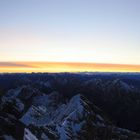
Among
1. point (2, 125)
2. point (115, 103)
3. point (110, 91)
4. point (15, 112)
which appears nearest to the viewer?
point (2, 125)

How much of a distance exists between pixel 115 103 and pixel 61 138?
292 ft

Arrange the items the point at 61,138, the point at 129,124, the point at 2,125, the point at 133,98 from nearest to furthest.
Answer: the point at 61,138, the point at 2,125, the point at 129,124, the point at 133,98

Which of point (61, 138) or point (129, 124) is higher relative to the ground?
point (61, 138)

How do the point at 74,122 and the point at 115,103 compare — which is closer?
the point at 74,122

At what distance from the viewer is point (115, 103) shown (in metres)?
134

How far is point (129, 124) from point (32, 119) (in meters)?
38.4

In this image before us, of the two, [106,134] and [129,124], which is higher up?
[106,134]

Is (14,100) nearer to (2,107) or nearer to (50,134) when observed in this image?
(2,107)

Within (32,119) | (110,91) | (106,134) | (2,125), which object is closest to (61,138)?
(106,134)

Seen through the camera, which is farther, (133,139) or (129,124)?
(129,124)

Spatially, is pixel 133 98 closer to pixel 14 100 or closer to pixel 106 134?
pixel 14 100

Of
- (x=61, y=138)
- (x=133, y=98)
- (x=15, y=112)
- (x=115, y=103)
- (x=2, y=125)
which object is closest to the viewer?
(x=61, y=138)

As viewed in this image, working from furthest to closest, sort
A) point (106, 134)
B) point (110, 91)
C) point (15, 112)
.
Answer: point (110, 91), point (15, 112), point (106, 134)

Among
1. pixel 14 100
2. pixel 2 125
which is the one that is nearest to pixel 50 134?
pixel 2 125
